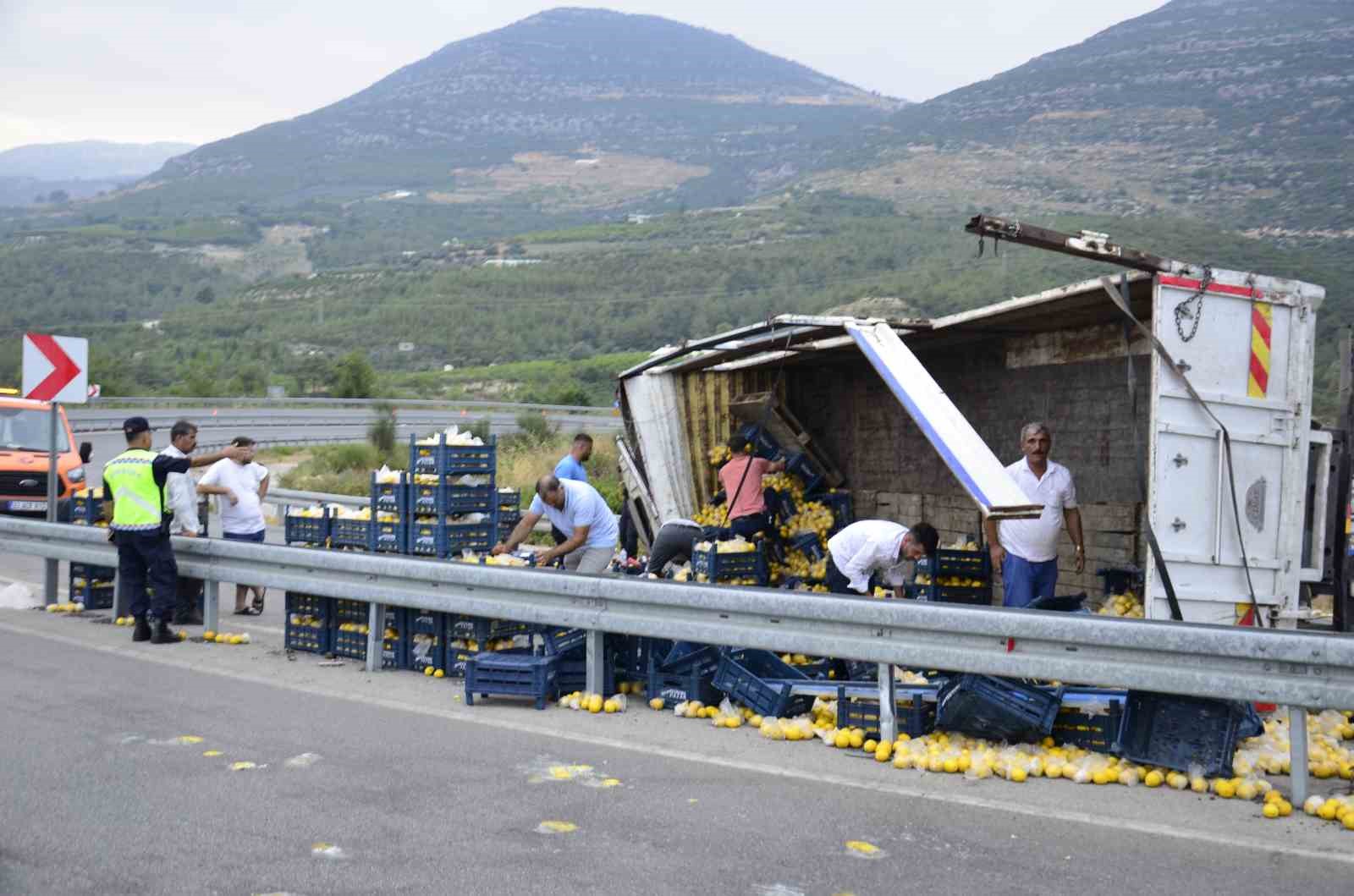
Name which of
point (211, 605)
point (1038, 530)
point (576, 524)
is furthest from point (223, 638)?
point (1038, 530)

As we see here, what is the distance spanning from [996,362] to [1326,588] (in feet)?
14.1

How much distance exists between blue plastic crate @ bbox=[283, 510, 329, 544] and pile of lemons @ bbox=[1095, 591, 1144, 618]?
21.1 ft

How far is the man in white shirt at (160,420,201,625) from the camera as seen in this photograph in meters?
11.2

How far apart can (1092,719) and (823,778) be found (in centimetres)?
153

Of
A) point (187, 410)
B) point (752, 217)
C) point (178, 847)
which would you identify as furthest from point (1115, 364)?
point (752, 217)

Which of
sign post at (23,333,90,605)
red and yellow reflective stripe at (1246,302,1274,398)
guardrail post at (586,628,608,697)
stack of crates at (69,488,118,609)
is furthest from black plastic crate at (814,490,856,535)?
sign post at (23,333,90,605)

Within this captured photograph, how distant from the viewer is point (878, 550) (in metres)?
8.98

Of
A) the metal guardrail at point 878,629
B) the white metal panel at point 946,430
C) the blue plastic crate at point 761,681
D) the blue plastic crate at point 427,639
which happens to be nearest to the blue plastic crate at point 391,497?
the metal guardrail at point 878,629

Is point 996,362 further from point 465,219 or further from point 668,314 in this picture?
point 465,219

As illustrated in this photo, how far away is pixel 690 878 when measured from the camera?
509 cm

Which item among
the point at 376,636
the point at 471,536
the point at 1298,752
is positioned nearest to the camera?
the point at 1298,752

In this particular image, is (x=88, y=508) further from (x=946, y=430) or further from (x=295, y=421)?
(x=295, y=421)

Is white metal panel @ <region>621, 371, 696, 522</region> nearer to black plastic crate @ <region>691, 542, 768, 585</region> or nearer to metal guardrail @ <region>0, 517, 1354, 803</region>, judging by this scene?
black plastic crate @ <region>691, 542, 768, 585</region>

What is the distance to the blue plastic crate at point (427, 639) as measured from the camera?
925 cm
